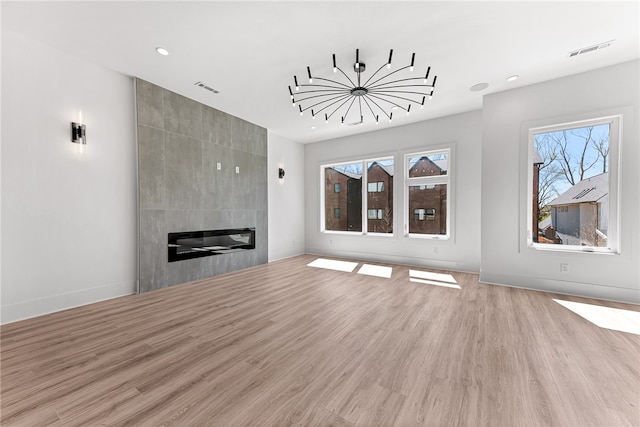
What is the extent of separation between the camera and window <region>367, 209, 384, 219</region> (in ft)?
20.1

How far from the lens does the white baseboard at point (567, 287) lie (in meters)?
3.32

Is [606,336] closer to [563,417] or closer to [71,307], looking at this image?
[563,417]

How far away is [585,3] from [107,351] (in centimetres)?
530

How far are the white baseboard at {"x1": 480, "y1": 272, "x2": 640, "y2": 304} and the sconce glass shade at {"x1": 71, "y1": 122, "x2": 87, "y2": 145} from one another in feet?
20.4

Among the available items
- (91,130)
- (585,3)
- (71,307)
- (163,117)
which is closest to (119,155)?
(91,130)

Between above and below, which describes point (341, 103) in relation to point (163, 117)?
above

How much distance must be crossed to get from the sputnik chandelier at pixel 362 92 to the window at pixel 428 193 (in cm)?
135

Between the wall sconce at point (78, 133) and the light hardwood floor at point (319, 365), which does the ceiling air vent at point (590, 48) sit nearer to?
the light hardwood floor at point (319, 365)

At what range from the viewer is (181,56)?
10.2ft

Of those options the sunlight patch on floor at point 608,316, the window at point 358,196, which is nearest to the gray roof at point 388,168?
the window at point 358,196

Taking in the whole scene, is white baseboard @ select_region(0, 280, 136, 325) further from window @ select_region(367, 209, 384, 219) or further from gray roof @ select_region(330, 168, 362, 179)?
gray roof @ select_region(330, 168, 362, 179)

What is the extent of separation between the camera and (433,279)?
4.44m

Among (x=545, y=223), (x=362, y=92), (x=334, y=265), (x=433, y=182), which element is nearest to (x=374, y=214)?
(x=433, y=182)

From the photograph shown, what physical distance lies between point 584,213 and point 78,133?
23.1 feet
